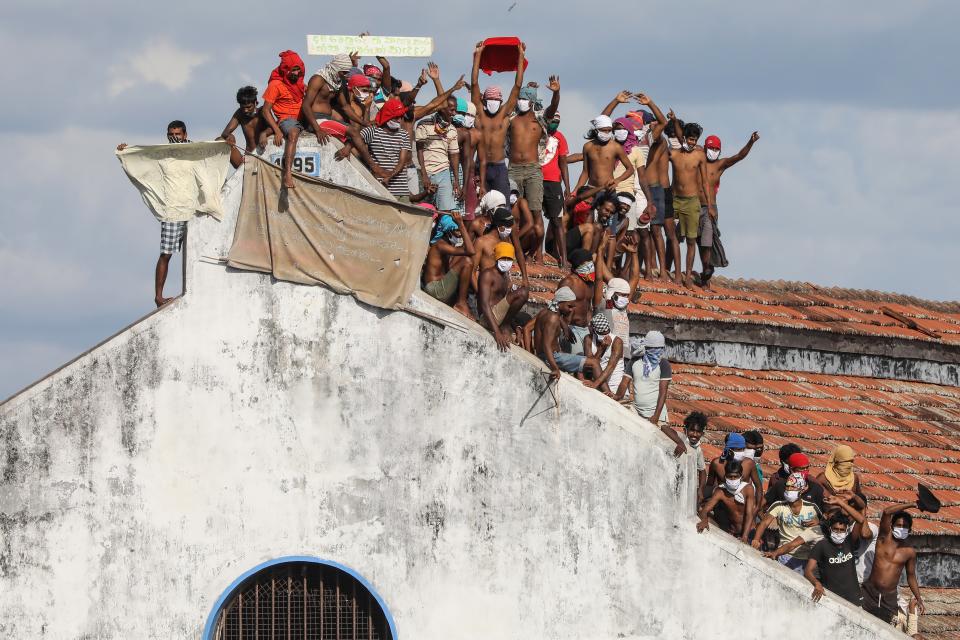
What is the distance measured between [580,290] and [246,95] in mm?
4304

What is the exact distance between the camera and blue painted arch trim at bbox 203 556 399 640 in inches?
711

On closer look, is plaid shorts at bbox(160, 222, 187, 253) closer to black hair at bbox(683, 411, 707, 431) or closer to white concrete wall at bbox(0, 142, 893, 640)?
white concrete wall at bbox(0, 142, 893, 640)

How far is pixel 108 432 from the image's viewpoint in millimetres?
18141

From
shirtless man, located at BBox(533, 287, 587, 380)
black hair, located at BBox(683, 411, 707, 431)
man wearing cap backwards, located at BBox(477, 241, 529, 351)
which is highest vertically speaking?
man wearing cap backwards, located at BBox(477, 241, 529, 351)

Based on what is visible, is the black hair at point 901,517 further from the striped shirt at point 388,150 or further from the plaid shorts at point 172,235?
the plaid shorts at point 172,235

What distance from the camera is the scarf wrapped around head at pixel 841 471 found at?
20359 mm

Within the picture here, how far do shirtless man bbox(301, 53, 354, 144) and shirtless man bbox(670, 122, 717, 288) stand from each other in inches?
229

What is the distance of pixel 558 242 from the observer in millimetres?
24078

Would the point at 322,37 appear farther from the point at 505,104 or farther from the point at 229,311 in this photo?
the point at 229,311

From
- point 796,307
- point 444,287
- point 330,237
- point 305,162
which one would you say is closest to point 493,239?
point 444,287

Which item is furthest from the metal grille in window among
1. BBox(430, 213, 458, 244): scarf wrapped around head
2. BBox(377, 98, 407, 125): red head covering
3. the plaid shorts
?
BBox(377, 98, 407, 125): red head covering

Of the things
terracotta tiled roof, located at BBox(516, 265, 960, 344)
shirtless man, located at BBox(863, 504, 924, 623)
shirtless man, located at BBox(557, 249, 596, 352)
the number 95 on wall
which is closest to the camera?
→ the number 95 on wall

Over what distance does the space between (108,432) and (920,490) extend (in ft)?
31.1

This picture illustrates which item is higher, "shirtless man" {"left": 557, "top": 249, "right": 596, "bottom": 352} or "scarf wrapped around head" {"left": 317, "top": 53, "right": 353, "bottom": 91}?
"scarf wrapped around head" {"left": 317, "top": 53, "right": 353, "bottom": 91}
